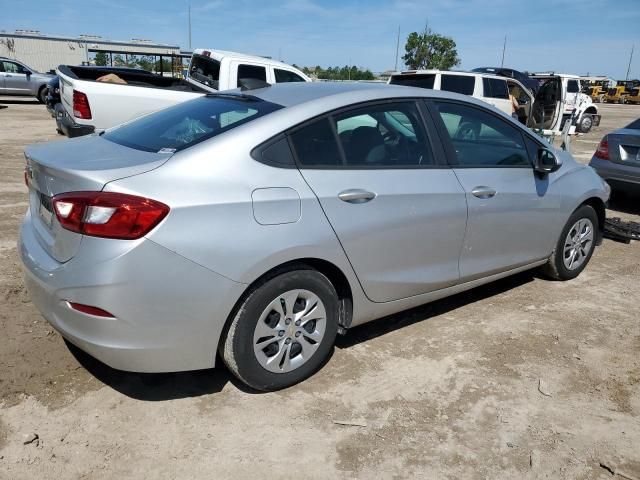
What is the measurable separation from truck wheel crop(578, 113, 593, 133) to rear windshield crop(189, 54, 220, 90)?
13.7m

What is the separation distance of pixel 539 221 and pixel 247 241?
2569 millimetres

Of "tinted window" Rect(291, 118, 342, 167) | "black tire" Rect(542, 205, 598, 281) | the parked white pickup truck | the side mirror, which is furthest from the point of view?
the parked white pickup truck

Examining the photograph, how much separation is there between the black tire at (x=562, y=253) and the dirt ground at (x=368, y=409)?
72cm

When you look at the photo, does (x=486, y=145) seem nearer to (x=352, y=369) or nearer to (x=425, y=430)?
(x=352, y=369)

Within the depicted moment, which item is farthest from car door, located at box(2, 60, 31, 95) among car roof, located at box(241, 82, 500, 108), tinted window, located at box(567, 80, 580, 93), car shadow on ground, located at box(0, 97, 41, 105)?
car roof, located at box(241, 82, 500, 108)

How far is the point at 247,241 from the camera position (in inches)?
99.2

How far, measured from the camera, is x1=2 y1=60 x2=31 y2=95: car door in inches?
776

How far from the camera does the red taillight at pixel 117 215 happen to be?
2316mm

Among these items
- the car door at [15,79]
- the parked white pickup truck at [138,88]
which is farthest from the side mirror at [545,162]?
the car door at [15,79]

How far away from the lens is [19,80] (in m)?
19.9

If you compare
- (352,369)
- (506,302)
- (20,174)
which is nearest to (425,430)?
(352,369)

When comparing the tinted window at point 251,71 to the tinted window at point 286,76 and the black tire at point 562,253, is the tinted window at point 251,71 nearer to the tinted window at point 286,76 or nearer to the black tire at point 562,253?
the tinted window at point 286,76

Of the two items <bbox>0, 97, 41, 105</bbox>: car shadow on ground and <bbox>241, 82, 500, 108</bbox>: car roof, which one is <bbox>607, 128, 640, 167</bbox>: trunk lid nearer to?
<bbox>241, 82, 500, 108</bbox>: car roof

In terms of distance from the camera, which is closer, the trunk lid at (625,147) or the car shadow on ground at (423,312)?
the car shadow on ground at (423,312)
